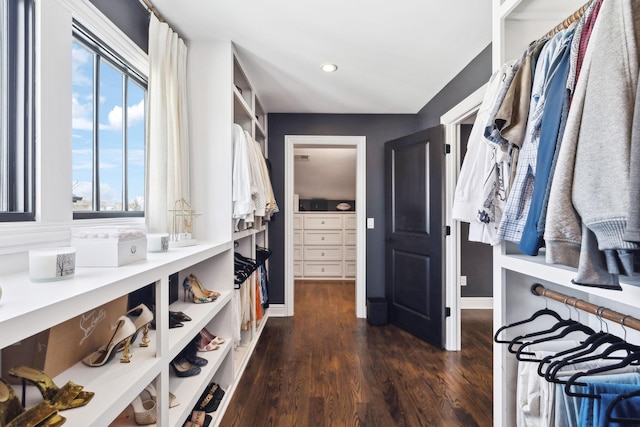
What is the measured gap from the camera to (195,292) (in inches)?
66.4

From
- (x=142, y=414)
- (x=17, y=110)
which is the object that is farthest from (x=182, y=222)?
(x=142, y=414)

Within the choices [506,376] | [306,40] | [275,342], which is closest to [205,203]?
[306,40]

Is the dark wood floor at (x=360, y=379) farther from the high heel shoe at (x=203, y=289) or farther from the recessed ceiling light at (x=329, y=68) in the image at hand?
the recessed ceiling light at (x=329, y=68)

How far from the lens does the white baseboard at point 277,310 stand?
10.7 feet

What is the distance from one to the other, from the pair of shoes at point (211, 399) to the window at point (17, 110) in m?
1.22

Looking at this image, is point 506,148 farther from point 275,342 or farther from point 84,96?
point 275,342

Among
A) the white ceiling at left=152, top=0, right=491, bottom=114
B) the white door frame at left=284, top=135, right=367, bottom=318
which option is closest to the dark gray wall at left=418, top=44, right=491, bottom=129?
the white ceiling at left=152, top=0, right=491, bottom=114

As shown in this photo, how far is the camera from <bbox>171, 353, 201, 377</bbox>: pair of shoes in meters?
1.44

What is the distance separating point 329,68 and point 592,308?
2.13 metres

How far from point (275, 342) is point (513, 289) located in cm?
207

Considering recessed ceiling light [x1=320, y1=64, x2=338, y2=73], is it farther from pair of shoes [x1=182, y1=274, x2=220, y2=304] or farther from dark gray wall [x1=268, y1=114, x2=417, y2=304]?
pair of shoes [x1=182, y1=274, x2=220, y2=304]

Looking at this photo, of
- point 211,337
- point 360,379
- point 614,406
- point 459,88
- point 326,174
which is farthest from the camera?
point 326,174

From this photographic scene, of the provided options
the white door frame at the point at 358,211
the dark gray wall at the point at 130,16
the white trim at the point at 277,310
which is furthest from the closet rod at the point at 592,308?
the white trim at the point at 277,310

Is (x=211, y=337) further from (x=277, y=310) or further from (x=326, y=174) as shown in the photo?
(x=326, y=174)
